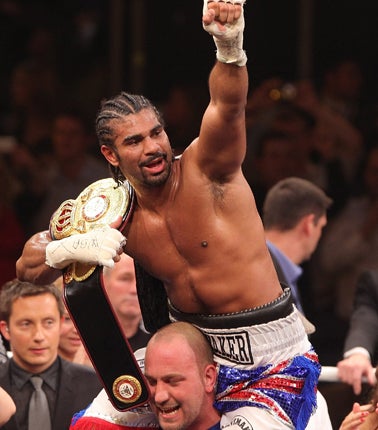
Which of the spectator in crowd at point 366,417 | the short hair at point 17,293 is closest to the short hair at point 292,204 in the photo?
the short hair at point 17,293

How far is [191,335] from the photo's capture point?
13.1 ft

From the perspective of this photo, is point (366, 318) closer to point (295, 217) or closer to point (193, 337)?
point (295, 217)

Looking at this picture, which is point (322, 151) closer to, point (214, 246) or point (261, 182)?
point (261, 182)

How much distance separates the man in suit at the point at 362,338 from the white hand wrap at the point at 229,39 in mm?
1426

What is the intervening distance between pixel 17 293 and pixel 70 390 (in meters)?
0.41

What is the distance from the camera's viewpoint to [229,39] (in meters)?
3.61

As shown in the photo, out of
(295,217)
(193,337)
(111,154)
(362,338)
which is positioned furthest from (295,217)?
(111,154)

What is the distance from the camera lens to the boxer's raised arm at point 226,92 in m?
3.58

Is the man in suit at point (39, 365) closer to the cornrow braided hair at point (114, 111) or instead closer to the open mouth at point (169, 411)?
the open mouth at point (169, 411)

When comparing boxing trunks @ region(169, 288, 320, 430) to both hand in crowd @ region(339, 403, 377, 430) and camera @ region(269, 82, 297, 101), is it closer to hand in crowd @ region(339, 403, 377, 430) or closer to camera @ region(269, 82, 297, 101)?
hand in crowd @ region(339, 403, 377, 430)

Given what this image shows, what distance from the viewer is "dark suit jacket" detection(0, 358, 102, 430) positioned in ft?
14.8

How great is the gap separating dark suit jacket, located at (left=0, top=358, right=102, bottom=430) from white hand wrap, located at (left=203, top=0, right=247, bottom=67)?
1457 mm

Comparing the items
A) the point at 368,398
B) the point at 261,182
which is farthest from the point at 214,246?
the point at 261,182

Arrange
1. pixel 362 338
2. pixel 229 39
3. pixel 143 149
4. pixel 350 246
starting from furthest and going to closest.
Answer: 1. pixel 350 246
2. pixel 362 338
3. pixel 143 149
4. pixel 229 39
